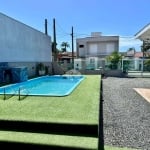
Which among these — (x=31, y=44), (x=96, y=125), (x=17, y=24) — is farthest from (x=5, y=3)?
(x=96, y=125)

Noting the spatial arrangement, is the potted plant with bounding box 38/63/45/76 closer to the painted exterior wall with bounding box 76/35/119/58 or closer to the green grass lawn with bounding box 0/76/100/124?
the green grass lawn with bounding box 0/76/100/124

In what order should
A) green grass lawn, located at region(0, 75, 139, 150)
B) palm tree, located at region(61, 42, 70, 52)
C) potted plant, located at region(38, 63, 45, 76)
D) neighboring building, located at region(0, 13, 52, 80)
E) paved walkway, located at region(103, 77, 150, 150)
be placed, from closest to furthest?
green grass lawn, located at region(0, 75, 139, 150)
paved walkway, located at region(103, 77, 150, 150)
neighboring building, located at region(0, 13, 52, 80)
potted plant, located at region(38, 63, 45, 76)
palm tree, located at region(61, 42, 70, 52)

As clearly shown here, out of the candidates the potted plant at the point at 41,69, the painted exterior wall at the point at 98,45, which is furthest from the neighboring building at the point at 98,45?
the potted plant at the point at 41,69

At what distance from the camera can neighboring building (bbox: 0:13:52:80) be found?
1304cm

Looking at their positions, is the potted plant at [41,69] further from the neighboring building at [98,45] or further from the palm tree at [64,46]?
the palm tree at [64,46]

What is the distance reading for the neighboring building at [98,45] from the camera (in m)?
36.6

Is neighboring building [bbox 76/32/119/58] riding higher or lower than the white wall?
higher

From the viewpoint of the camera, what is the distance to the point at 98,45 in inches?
1468

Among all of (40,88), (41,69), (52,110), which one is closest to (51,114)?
(52,110)

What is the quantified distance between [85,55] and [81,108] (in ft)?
109

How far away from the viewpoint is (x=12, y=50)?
557 inches

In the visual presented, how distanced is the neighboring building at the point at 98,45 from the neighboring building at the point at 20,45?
17.3 metres

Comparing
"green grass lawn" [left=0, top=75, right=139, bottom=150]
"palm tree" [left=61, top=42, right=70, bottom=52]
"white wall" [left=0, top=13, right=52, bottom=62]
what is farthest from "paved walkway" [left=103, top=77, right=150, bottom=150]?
"palm tree" [left=61, top=42, right=70, bottom=52]

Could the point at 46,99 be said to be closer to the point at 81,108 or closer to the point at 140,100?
the point at 81,108
